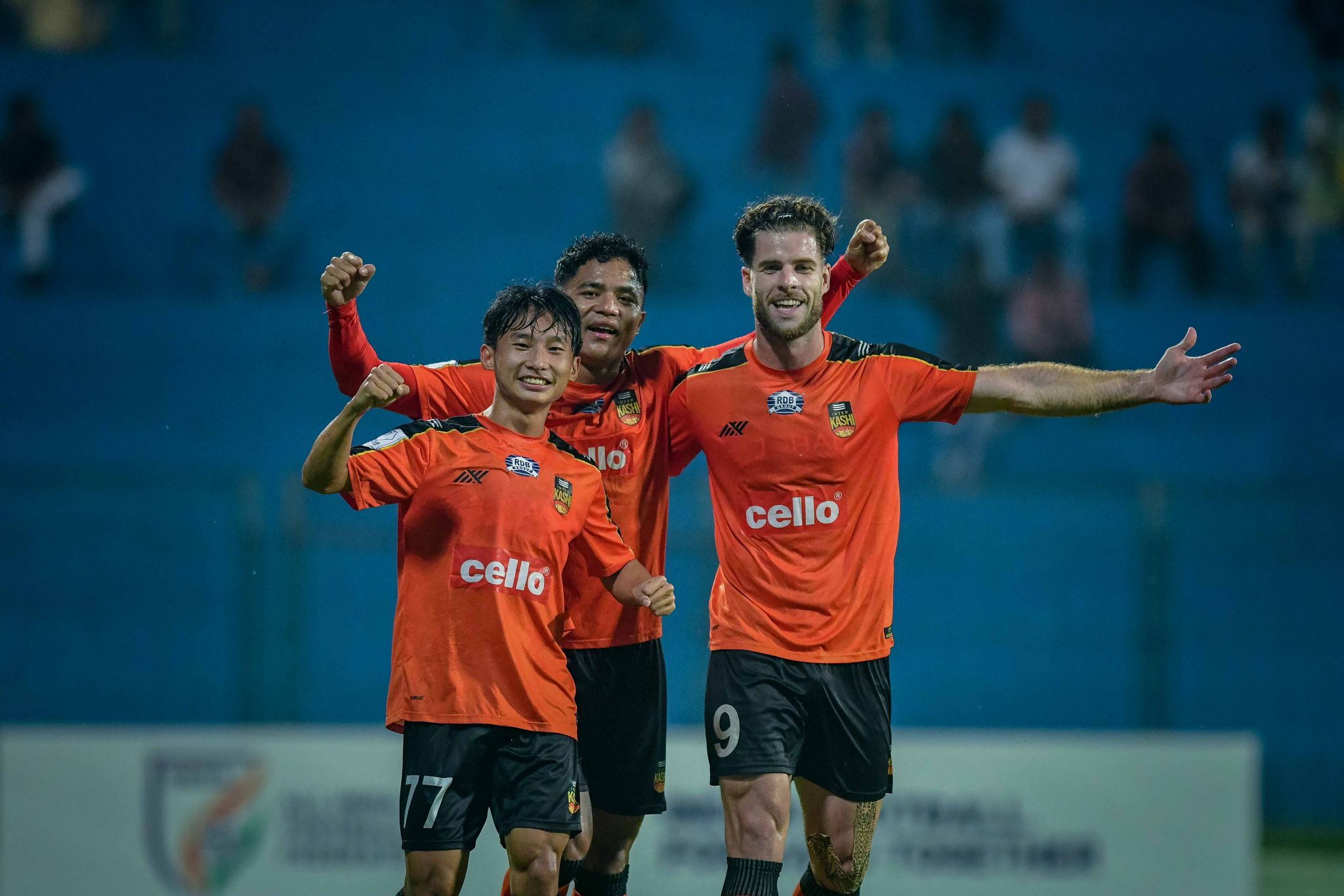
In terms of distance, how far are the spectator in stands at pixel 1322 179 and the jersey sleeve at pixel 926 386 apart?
10202 millimetres

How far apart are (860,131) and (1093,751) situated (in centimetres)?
744

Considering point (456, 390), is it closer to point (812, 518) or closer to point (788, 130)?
point (812, 518)

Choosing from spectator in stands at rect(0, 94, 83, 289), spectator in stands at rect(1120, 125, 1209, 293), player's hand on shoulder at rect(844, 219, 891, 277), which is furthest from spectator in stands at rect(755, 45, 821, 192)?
player's hand on shoulder at rect(844, 219, 891, 277)

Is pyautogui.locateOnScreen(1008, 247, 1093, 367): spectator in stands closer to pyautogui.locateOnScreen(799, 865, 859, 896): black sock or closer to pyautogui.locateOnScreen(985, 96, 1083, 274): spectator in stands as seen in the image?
pyautogui.locateOnScreen(985, 96, 1083, 274): spectator in stands

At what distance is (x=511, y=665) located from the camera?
4.47m

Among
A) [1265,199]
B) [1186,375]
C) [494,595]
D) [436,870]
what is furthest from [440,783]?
[1265,199]

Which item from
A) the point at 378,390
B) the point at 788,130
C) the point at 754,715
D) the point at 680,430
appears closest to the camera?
the point at 378,390

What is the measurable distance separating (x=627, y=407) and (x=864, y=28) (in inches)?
426

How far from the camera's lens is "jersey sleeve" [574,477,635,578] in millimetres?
4738

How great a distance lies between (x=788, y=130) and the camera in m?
14.1

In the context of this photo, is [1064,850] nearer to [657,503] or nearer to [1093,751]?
[1093,751]

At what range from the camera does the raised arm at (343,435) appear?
414cm

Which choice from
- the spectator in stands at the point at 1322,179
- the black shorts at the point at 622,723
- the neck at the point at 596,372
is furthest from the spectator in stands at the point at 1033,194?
the black shorts at the point at 622,723

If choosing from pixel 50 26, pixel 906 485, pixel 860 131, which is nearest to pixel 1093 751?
pixel 906 485
